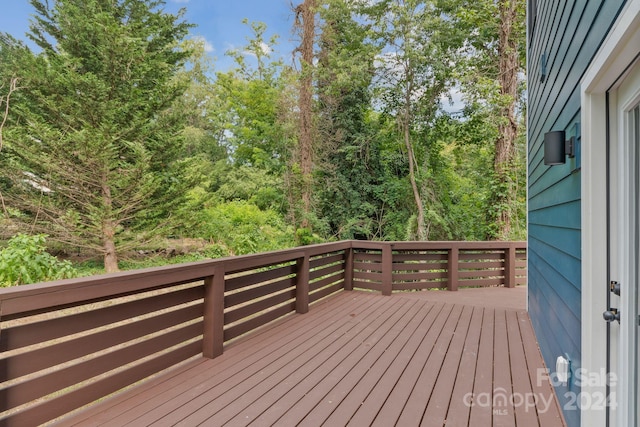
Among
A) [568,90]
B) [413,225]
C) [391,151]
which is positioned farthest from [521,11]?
[568,90]

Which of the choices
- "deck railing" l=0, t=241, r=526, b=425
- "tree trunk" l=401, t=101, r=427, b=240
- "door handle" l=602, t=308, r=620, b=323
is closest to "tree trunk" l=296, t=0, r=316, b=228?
"tree trunk" l=401, t=101, r=427, b=240

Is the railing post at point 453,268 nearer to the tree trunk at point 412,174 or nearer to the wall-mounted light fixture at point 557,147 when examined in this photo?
the wall-mounted light fixture at point 557,147

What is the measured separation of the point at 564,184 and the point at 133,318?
3265mm

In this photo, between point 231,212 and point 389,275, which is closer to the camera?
point 389,275

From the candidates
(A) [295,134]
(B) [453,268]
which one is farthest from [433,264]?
(A) [295,134]

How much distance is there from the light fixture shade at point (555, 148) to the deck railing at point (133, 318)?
90.3 inches

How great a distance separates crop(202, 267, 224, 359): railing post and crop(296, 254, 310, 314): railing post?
1.24 m

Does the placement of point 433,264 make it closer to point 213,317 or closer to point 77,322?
point 213,317

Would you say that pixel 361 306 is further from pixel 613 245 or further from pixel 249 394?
pixel 613 245

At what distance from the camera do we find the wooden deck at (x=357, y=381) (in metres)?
1.76

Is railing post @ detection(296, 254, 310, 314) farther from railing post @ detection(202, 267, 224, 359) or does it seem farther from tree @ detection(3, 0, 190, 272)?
tree @ detection(3, 0, 190, 272)

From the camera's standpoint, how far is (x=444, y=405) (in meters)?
1.90

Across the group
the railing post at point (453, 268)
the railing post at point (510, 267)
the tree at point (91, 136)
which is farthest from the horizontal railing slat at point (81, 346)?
the tree at point (91, 136)

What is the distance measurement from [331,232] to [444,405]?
8.14 m
